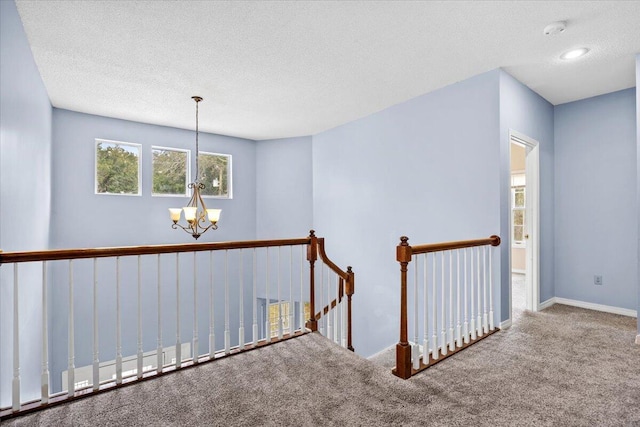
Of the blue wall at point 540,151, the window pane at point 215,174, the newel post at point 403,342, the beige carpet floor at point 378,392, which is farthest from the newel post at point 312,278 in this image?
the window pane at point 215,174

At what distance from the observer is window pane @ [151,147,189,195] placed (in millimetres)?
5824

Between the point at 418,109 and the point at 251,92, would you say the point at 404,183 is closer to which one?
the point at 418,109

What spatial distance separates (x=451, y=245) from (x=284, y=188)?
4464 millimetres

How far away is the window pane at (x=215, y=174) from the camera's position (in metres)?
6.36

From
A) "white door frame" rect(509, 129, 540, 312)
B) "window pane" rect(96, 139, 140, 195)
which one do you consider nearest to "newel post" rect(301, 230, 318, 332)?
"white door frame" rect(509, 129, 540, 312)

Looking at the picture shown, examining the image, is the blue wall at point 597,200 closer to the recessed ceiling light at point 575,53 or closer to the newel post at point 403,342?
the recessed ceiling light at point 575,53

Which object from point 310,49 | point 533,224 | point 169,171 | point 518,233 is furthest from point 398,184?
point 518,233

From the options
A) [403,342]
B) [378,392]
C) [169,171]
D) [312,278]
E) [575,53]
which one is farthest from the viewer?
[169,171]

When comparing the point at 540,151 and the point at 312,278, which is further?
the point at 540,151

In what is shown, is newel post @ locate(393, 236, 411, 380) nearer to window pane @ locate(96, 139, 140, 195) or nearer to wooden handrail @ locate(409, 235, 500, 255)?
wooden handrail @ locate(409, 235, 500, 255)

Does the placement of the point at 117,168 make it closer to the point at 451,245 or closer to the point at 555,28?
the point at 451,245

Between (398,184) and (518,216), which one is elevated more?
(398,184)

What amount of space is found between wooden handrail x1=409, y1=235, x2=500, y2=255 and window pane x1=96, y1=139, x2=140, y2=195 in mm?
4854

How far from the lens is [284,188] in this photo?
686cm
